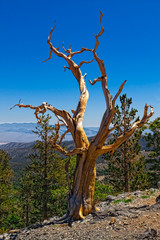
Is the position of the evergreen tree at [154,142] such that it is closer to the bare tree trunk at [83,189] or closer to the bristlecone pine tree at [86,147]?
the bristlecone pine tree at [86,147]

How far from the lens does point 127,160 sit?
49.8 ft

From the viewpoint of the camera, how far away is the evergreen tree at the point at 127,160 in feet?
49.5

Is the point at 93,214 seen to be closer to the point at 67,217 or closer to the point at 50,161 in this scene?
the point at 67,217

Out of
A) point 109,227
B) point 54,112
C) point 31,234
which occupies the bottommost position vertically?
point 31,234

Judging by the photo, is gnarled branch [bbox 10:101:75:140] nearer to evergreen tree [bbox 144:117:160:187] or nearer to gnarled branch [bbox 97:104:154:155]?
gnarled branch [bbox 97:104:154:155]

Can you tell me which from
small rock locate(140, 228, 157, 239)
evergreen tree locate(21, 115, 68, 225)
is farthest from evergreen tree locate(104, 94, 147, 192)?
small rock locate(140, 228, 157, 239)

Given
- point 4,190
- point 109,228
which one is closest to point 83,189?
point 109,228

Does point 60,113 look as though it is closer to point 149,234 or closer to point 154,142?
point 149,234

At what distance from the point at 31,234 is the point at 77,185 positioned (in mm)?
2090

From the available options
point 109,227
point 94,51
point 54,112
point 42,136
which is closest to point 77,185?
point 109,227

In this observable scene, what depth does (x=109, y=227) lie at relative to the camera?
544cm

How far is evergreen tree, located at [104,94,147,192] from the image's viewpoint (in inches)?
594

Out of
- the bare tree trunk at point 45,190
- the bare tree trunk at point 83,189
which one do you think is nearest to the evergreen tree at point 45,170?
the bare tree trunk at point 45,190

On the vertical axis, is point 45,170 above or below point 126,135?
below
